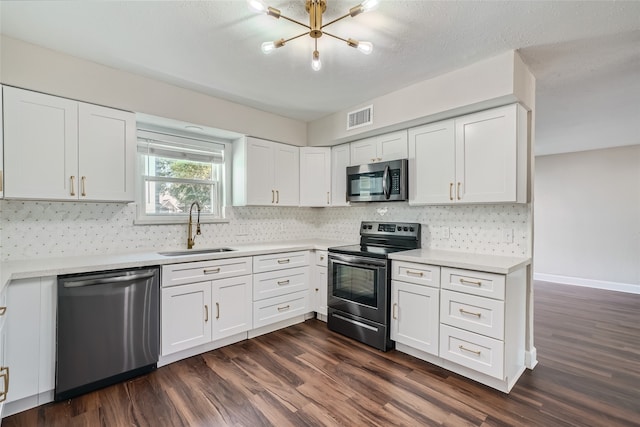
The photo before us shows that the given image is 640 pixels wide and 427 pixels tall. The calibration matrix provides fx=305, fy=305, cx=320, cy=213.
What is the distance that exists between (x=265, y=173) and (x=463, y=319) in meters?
2.52

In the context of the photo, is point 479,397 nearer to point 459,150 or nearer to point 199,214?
point 459,150

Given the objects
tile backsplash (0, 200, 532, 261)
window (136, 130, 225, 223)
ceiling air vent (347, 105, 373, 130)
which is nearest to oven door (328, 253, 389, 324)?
tile backsplash (0, 200, 532, 261)

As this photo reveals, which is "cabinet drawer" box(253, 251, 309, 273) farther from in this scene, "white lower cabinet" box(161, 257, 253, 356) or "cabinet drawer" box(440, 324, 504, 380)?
"cabinet drawer" box(440, 324, 504, 380)

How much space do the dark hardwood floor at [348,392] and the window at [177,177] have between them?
150 cm

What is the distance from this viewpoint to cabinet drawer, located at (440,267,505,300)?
2.21 metres

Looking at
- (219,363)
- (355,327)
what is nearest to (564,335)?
(355,327)

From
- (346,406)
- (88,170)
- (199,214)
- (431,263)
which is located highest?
(88,170)

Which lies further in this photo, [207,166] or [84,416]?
[207,166]

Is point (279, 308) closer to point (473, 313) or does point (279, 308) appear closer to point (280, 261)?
point (280, 261)

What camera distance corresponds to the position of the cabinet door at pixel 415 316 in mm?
2564

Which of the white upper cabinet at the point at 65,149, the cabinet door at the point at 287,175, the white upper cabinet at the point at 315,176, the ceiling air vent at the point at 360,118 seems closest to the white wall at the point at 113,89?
the white upper cabinet at the point at 65,149

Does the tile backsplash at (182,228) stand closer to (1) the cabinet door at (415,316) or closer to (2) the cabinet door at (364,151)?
(2) the cabinet door at (364,151)

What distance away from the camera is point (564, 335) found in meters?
3.25

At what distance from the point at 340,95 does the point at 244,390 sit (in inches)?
109
